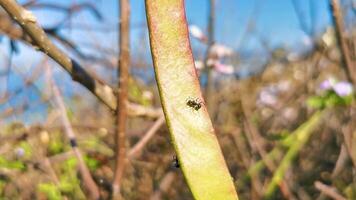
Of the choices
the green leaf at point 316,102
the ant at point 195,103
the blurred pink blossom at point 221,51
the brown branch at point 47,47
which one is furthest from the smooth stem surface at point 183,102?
the blurred pink blossom at point 221,51

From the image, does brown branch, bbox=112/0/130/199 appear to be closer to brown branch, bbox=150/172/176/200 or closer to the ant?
the ant

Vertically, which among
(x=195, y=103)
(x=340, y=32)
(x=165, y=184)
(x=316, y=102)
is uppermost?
(x=195, y=103)

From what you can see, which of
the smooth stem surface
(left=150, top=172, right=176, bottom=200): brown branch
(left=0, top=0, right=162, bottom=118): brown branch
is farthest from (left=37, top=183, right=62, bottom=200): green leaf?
the smooth stem surface

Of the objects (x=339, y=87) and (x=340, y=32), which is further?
(x=339, y=87)

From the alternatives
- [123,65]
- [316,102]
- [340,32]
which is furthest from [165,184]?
[123,65]

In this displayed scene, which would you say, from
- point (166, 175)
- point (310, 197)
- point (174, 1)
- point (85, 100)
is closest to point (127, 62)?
point (174, 1)

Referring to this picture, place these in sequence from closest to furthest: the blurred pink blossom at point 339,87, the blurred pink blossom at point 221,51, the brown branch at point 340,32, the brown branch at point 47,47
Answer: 1. the brown branch at point 47,47
2. the brown branch at point 340,32
3. the blurred pink blossom at point 339,87
4. the blurred pink blossom at point 221,51

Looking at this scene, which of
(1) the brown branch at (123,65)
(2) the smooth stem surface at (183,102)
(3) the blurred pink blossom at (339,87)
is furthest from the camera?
(3) the blurred pink blossom at (339,87)

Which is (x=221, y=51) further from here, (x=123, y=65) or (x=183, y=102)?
(x=183, y=102)

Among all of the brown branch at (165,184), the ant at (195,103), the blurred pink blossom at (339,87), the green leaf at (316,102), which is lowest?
the brown branch at (165,184)

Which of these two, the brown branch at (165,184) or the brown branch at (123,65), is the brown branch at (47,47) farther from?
the brown branch at (165,184)
